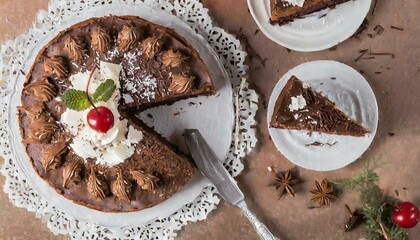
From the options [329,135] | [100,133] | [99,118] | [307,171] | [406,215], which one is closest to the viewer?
[99,118]

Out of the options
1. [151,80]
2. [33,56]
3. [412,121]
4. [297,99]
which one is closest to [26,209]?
[33,56]

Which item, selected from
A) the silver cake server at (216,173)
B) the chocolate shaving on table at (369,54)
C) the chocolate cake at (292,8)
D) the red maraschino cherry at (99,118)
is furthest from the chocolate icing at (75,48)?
the chocolate shaving on table at (369,54)

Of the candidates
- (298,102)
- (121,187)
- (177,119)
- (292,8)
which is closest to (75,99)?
(121,187)

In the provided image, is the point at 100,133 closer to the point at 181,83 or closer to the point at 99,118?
the point at 99,118

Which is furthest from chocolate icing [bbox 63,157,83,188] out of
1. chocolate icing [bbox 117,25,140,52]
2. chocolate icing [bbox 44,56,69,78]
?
chocolate icing [bbox 117,25,140,52]

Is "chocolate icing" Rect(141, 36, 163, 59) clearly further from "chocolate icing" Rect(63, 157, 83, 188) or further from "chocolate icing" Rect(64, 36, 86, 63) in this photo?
"chocolate icing" Rect(63, 157, 83, 188)

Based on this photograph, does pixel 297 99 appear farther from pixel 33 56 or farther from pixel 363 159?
pixel 33 56

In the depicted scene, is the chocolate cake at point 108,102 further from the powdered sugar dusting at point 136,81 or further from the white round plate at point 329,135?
the white round plate at point 329,135
